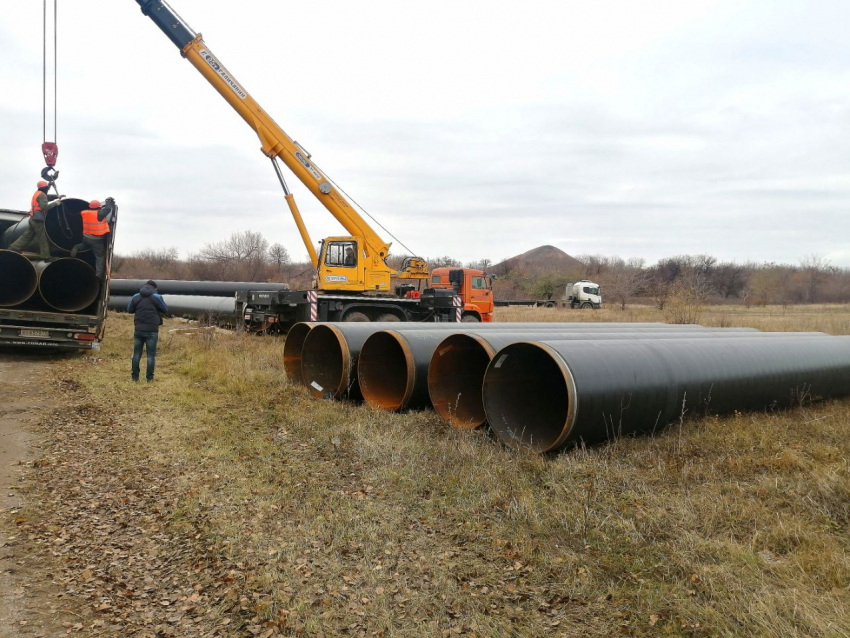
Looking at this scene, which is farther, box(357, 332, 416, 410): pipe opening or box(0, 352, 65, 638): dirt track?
box(357, 332, 416, 410): pipe opening

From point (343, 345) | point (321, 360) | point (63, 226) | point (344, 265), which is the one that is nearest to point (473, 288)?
point (344, 265)

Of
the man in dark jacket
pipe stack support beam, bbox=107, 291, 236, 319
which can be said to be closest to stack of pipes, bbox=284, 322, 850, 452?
the man in dark jacket

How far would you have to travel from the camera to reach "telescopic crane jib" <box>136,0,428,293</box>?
14500 mm

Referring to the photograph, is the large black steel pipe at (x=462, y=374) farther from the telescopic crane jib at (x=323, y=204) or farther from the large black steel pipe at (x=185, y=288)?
the large black steel pipe at (x=185, y=288)

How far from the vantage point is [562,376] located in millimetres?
6609

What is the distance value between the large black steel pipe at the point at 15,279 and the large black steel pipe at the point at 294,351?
4.96 meters

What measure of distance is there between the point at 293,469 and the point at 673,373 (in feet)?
12.3

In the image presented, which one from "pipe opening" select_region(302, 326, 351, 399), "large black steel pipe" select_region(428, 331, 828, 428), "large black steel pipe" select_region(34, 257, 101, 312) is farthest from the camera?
"large black steel pipe" select_region(34, 257, 101, 312)

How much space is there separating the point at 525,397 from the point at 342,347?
8.87ft

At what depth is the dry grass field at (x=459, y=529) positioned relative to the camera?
3041 mm

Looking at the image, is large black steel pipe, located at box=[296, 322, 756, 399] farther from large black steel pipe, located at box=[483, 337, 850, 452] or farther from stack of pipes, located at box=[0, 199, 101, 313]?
stack of pipes, located at box=[0, 199, 101, 313]

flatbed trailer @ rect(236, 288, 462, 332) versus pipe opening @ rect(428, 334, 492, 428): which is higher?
flatbed trailer @ rect(236, 288, 462, 332)

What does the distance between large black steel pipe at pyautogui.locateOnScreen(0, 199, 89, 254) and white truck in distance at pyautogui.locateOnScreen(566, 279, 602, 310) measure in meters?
35.5

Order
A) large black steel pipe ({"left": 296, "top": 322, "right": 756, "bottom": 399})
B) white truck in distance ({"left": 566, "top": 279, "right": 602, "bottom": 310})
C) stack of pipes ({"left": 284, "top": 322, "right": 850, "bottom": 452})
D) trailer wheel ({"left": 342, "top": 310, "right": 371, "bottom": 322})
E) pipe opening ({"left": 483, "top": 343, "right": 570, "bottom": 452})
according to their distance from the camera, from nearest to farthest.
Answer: stack of pipes ({"left": 284, "top": 322, "right": 850, "bottom": 452}), pipe opening ({"left": 483, "top": 343, "right": 570, "bottom": 452}), large black steel pipe ({"left": 296, "top": 322, "right": 756, "bottom": 399}), trailer wheel ({"left": 342, "top": 310, "right": 371, "bottom": 322}), white truck in distance ({"left": 566, "top": 279, "right": 602, "bottom": 310})
